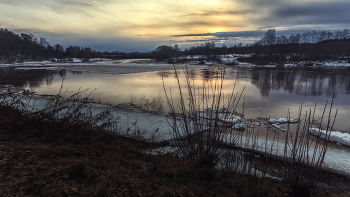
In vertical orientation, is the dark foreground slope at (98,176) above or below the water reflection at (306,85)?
above

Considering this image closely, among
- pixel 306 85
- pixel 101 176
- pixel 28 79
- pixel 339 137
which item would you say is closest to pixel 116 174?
pixel 101 176

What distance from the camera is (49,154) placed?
3.53 metres

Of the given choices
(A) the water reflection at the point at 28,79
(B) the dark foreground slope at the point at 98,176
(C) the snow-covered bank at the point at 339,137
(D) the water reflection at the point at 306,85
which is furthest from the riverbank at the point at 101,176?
(D) the water reflection at the point at 306,85

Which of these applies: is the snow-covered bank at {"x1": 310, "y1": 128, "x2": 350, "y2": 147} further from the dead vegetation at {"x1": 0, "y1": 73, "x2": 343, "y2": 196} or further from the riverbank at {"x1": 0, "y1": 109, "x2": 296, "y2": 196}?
the riverbank at {"x1": 0, "y1": 109, "x2": 296, "y2": 196}

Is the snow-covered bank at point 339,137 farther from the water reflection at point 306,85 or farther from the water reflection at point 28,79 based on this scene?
the water reflection at point 28,79

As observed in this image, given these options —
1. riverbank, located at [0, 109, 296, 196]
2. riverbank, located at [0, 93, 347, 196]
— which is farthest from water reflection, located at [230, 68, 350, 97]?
riverbank, located at [0, 109, 296, 196]

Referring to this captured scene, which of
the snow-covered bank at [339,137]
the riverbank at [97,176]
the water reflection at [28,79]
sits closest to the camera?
the riverbank at [97,176]

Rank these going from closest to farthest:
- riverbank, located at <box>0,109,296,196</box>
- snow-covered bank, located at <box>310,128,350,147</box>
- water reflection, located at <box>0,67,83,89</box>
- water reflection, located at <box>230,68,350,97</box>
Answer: riverbank, located at <box>0,109,296,196</box> → snow-covered bank, located at <box>310,128,350,147</box> → water reflection, located at <box>230,68,350,97</box> → water reflection, located at <box>0,67,83,89</box>

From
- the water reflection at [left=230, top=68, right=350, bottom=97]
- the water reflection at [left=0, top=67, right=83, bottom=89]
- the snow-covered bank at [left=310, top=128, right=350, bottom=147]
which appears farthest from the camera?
the water reflection at [left=0, top=67, right=83, bottom=89]

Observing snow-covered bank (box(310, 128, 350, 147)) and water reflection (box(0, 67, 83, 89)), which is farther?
water reflection (box(0, 67, 83, 89))

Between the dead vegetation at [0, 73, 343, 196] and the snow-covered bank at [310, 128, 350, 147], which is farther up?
the dead vegetation at [0, 73, 343, 196]

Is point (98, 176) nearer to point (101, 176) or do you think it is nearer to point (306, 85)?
point (101, 176)

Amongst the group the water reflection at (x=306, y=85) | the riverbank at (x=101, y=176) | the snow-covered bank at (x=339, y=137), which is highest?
the riverbank at (x=101, y=176)

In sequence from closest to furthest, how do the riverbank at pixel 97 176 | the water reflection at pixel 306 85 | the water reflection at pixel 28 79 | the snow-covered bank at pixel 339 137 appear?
1. the riverbank at pixel 97 176
2. the snow-covered bank at pixel 339 137
3. the water reflection at pixel 306 85
4. the water reflection at pixel 28 79
